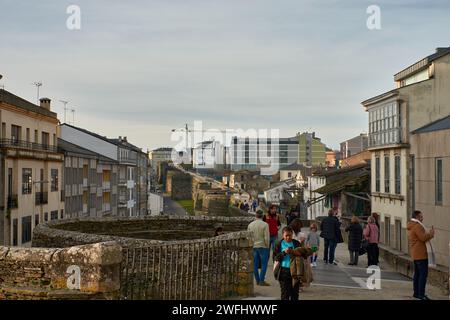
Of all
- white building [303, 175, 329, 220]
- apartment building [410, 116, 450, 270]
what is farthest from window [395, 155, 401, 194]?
white building [303, 175, 329, 220]

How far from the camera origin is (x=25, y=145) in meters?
45.2

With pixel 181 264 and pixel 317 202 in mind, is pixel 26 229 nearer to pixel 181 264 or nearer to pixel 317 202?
pixel 317 202

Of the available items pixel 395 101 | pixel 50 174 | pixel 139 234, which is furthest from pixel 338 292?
pixel 50 174

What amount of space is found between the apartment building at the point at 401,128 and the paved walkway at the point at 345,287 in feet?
35.0

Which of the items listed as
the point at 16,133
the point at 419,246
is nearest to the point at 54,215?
the point at 16,133

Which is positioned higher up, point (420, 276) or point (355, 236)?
point (355, 236)

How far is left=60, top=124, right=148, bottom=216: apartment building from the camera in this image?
67.8 m

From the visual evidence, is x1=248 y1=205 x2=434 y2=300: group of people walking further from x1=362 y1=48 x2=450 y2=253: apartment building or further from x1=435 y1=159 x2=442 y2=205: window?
x1=362 y1=48 x2=450 y2=253: apartment building

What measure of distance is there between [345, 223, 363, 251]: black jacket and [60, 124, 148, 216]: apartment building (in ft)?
164

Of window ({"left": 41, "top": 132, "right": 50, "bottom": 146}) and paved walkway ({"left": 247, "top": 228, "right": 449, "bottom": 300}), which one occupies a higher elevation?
window ({"left": 41, "top": 132, "right": 50, "bottom": 146})

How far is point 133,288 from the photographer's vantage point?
35.0 ft

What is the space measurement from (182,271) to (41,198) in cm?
3722
